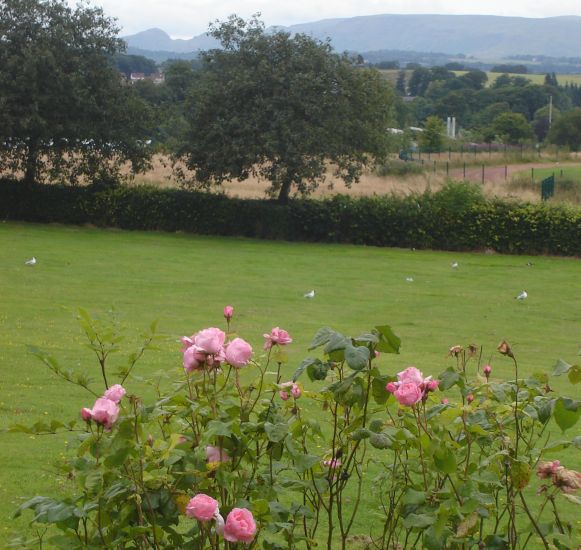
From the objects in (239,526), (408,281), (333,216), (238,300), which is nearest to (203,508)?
(239,526)

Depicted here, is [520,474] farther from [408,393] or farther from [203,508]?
[203,508]

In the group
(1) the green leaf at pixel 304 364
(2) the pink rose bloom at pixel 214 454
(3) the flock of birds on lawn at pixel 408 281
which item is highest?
(1) the green leaf at pixel 304 364

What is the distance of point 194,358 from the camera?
295 centimetres

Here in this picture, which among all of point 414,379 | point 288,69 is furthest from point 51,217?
point 414,379

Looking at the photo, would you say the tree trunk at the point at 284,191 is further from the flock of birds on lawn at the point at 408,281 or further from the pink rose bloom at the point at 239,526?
the pink rose bloom at the point at 239,526

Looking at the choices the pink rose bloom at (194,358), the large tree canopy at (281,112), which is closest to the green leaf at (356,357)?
the pink rose bloom at (194,358)

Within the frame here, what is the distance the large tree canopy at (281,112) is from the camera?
2934 centimetres

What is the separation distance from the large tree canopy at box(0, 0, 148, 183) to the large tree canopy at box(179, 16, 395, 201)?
90.4 inches

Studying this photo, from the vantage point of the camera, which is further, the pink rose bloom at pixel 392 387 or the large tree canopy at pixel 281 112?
the large tree canopy at pixel 281 112

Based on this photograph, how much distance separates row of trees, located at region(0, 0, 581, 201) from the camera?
29.4 m

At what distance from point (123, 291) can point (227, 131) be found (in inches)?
439

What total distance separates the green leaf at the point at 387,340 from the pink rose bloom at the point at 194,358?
1.81 feet

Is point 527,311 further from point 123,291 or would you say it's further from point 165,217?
point 165,217

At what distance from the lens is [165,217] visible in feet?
103
